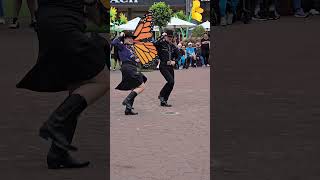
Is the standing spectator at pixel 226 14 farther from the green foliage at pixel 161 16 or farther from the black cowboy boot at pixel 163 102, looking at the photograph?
the black cowboy boot at pixel 163 102

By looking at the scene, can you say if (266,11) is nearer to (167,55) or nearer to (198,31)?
(198,31)

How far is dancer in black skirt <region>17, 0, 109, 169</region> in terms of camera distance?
17.9 feet

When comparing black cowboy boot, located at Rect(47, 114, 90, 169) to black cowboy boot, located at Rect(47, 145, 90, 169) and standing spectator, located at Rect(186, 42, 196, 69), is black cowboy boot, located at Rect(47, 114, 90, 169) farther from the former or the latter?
standing spectator, located at Rect(186, 42, 196, 69)

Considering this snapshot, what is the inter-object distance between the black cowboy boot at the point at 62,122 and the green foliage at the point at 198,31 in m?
28.2

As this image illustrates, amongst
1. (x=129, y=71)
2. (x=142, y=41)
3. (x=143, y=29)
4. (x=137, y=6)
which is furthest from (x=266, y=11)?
(x=137, y=6)

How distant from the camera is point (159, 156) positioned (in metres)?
6.43

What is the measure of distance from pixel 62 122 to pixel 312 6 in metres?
25.3

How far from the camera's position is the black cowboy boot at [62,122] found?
17.9ft

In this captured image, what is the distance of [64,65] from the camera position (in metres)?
5.49

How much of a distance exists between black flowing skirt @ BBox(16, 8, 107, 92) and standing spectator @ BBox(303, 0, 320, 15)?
23824 millimetres

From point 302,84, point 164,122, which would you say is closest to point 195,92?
point 302,84

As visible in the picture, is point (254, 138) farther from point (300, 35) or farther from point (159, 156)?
point (300, 35)

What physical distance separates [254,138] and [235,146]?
0.48 meters

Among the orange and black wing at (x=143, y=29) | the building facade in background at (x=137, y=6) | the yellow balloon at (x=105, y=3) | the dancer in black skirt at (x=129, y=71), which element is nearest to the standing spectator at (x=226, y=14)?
the orange and black wing at (x=143, y=29)
